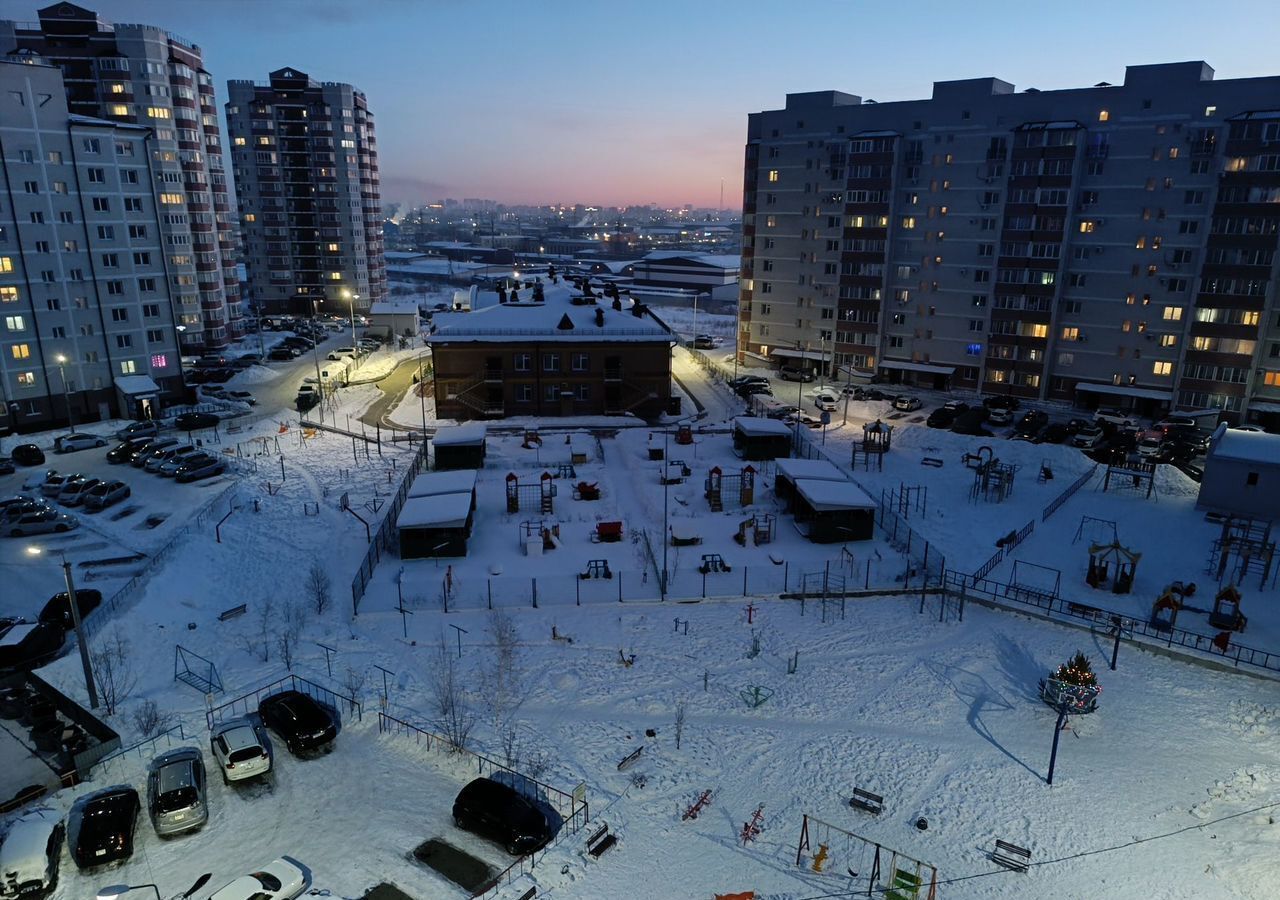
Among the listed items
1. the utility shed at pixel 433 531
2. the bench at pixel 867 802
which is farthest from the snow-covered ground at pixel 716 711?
→ the utility shed at pixel 433 531

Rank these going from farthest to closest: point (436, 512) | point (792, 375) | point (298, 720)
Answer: point (792, 375), point (436, 512), point (298, 720)

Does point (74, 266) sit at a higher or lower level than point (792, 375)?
higher

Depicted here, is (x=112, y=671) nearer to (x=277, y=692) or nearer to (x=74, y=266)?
(x=277, y=692)

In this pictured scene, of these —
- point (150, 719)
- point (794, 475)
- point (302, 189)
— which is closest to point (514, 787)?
point (150, 719)

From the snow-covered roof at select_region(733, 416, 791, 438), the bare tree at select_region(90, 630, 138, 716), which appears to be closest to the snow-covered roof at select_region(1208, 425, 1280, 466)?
the snow-covered roof at select_region(733, 416, 791, 438)

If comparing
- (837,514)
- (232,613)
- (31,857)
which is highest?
(837,514)

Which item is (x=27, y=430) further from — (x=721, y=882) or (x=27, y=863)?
(x=721, y=882)

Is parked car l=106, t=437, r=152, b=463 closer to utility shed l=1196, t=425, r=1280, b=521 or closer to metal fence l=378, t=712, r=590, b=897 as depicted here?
metal fence l=378, t=712, r=590, b=897
